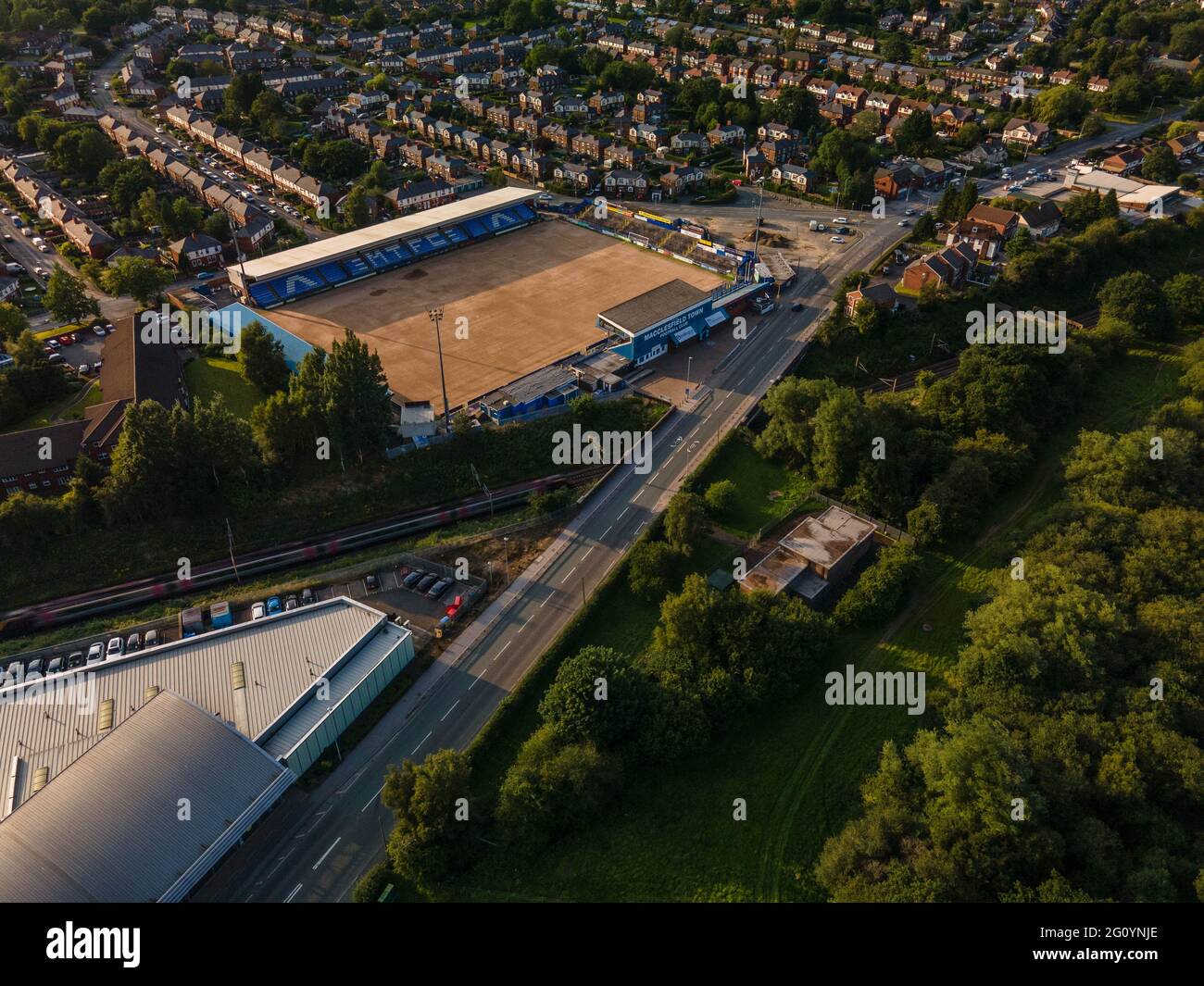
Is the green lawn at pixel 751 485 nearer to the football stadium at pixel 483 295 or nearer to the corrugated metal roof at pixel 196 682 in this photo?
the football stadium at pixel 483 295

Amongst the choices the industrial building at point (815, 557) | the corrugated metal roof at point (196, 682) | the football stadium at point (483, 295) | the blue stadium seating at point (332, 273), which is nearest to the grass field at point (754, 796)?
the industrial building at point (815, 557)

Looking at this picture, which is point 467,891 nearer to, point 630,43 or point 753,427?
point 753,427

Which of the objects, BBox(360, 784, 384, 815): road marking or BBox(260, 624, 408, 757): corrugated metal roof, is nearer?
BBox(360, 784, 384, 815): road marking

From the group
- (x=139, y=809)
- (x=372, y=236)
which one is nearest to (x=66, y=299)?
(x=372, y=236)

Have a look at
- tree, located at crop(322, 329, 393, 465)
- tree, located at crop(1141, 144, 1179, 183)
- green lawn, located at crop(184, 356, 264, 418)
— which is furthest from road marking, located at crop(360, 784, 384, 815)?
tree, located at crop(1141, 144, 1179, 183)

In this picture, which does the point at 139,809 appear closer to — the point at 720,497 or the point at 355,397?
the point at 355,397

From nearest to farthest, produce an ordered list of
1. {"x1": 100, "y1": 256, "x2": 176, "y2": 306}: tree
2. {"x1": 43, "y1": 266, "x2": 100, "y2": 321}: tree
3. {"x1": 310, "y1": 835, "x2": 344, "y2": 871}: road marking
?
1. {"x1": 310, "y1": 835, "x2": 344, "y2": 871}: road marking
2. {"x1": 43, "y1": 266, "x2": 100, "y2": 321}: tree
3. {"x1": 100, "y1": 256, "x2": 176, "y2": 306}: tree

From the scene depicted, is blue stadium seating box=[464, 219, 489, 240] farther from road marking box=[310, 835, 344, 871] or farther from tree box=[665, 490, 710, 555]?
road marking box=[310, 835, 344, 871]
